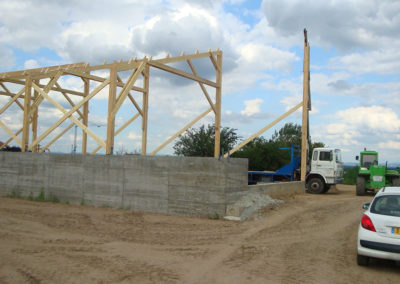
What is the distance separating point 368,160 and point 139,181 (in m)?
13.5

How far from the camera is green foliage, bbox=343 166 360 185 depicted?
31297mm

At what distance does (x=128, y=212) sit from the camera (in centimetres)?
1191

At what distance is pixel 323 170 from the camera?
61.6 ft

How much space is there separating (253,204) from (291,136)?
51385 mm

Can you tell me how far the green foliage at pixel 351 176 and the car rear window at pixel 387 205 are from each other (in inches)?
1039

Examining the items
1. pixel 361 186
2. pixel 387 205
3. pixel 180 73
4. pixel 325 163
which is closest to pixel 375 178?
pixel 361 186

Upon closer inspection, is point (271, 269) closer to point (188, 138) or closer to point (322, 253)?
point (322, 253)

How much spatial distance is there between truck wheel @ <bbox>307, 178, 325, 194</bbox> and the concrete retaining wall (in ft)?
26.9

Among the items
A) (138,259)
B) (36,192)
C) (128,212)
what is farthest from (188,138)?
(138,259)

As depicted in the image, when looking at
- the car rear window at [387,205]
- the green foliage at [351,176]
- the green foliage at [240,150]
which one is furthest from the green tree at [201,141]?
the car rear window at [387,205]

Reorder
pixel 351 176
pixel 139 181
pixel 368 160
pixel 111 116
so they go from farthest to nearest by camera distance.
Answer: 1. pixel 351 176
2. pixel 368 160
3. pixel 111 116
4. pixel 139 181

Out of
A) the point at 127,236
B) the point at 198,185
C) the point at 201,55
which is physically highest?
the point at 201,55

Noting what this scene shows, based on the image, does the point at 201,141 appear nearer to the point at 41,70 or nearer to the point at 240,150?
the point at 240,150

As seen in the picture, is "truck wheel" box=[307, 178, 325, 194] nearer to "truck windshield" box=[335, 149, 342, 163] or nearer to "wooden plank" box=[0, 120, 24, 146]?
"truck windshield" box=[335, 149, 342, 163]
